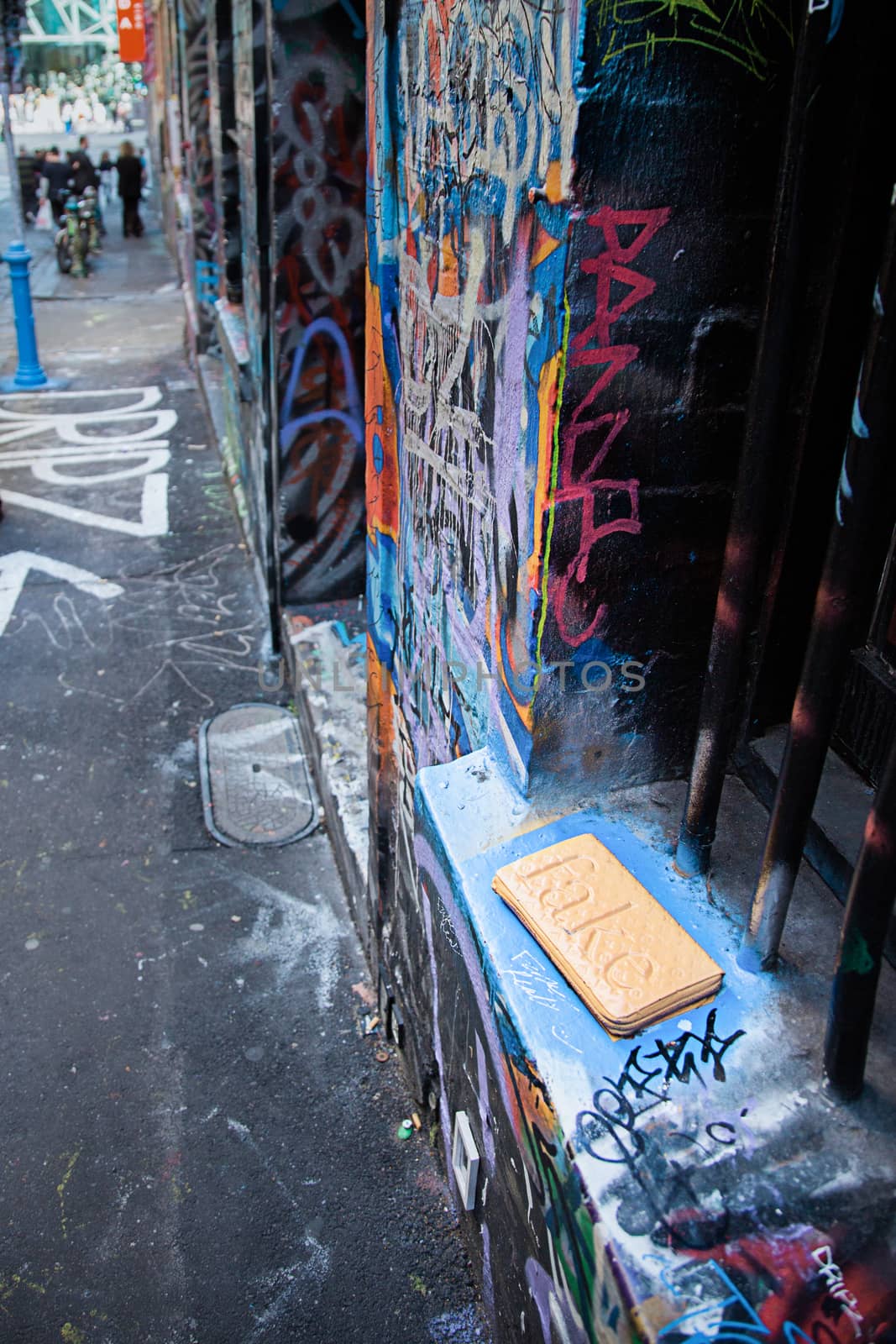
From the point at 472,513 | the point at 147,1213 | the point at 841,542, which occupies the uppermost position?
the point at 841,542

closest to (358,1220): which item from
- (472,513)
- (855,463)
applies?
(472,513)

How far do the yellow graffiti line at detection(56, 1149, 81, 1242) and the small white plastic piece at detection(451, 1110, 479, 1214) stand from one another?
3.92 feet

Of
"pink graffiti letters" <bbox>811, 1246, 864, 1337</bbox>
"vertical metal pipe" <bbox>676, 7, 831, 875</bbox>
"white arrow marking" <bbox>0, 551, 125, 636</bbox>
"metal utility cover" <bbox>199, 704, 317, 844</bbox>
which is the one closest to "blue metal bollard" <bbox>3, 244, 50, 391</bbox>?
"white arrow marking" <bbox>0, 551, 125, 636</bbox>

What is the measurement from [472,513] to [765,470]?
28.5 inches

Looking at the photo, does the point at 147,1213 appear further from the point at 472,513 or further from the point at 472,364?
the point at 472,364

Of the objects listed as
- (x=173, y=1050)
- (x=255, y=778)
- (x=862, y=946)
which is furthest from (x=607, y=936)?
(x=255, y=778)

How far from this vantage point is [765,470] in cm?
150

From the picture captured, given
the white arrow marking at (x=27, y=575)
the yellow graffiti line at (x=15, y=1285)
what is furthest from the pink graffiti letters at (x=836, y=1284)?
the white arrow marking at (x=27, y=575)

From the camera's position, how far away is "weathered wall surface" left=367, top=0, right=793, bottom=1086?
1.46 meters

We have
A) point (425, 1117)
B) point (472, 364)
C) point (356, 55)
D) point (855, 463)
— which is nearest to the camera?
point (855, 463)

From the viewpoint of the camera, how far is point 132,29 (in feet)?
60.1

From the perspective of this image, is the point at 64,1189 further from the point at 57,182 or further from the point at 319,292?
the point at 57,182

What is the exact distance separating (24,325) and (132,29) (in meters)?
11.4

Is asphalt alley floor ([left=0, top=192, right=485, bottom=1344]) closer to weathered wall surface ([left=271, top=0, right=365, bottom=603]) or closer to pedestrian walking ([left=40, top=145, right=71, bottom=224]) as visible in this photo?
weathered wall surface ([left=271, top=0, right=365, bottom=603])
